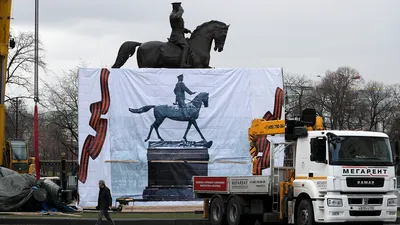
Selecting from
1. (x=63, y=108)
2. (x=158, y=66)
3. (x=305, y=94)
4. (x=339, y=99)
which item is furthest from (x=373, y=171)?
(x=305, y=94)

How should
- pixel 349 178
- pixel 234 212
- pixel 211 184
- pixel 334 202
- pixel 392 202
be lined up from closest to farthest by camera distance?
pixel 334 202 → pixel 349 178 → pixel 392 202 → pixel 234 212 → pixel 211 184

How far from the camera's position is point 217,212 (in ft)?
78.0

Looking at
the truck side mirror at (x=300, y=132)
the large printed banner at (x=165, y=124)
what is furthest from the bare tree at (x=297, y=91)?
the truck side mirror at (x=300, y=132)

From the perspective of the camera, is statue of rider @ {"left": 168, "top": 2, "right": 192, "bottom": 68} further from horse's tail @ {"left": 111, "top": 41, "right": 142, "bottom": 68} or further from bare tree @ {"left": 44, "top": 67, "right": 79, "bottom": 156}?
bare tree @ {"left": 44, "top": 67, "right": 79, "bottom": 156}

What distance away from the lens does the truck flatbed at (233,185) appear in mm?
21594

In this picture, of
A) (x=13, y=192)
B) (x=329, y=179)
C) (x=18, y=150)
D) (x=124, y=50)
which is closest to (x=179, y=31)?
(x=124, y=50)

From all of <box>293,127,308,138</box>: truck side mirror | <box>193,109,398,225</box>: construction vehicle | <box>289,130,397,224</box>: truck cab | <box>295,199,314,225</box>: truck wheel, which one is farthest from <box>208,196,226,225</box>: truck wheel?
<box>293,127,308,138</box>: truck side mirror

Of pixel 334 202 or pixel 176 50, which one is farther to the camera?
pixel 176 50

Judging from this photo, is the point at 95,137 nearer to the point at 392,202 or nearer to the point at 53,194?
the point at 53,194

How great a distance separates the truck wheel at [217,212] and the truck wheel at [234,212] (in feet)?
0.74

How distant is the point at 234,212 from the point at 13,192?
9.45 m

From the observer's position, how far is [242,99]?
32125mm

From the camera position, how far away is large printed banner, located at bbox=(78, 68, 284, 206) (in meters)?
31.0

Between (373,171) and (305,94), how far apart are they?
64015 mm
